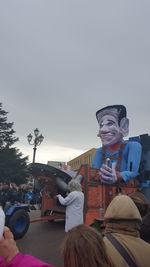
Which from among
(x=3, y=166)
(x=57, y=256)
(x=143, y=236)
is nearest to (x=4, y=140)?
(x=3, y=166)

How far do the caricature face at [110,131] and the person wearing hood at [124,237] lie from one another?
9.59 m

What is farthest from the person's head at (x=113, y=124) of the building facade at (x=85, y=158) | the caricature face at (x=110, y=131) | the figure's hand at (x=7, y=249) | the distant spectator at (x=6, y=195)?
the building facade at (x=85, y=158)

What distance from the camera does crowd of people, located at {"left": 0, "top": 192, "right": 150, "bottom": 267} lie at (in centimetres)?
162

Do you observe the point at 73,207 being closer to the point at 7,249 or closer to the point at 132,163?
the point at 7,249

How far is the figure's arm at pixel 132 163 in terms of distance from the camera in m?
10.8

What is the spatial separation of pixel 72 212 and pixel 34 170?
3.81 metres

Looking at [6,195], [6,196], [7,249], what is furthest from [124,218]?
[6,195]

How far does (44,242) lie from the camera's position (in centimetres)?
834

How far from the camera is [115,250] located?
2.15 m

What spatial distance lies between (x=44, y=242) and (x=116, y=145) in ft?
17.7

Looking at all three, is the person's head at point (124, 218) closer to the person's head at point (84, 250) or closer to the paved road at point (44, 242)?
the person's head at point (84, 250)

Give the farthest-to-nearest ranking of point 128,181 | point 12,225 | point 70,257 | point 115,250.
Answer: point 128,181, point 12,225, point 115,250, point 70,257

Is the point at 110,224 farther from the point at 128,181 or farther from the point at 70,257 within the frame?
the point at 128,181

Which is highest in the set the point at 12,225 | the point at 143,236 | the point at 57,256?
the point at 143,236
